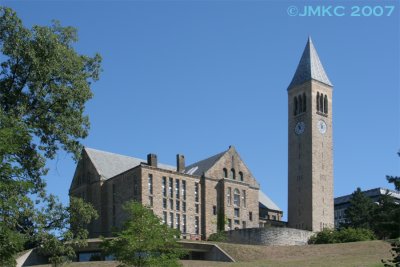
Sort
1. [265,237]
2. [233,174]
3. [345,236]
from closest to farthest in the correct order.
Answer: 1. [345,236]
2. [265,237]
3. [233,174]

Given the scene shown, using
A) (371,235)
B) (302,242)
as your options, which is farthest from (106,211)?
(371,235)

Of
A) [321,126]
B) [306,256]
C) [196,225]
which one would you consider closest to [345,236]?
[306,256]

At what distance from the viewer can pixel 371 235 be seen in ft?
Answer: 246

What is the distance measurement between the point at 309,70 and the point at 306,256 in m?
50.8

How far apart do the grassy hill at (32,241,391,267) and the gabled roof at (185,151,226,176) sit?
2370cm

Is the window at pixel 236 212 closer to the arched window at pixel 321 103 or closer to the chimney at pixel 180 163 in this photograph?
the chimney at pixel 180 163

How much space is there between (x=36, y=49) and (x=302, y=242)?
172 ft

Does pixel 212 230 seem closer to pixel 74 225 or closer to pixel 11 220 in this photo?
pixel 74 225

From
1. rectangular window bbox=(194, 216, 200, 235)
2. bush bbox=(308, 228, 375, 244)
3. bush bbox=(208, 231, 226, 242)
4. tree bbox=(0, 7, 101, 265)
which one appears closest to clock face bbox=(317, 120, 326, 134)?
rectangular window bbox=(194, 216, 200, 235)

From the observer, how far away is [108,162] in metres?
89.1

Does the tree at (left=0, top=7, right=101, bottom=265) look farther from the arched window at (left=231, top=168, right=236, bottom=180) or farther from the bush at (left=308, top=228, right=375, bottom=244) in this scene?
the arched window at (left=231, top=168, right=236, bottom=180)

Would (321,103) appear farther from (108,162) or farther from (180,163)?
(108,162)

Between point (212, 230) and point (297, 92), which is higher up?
point (297, 92)

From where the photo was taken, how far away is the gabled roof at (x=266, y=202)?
105 metres
